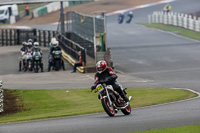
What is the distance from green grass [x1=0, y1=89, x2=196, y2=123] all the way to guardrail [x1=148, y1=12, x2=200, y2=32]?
2964 cm

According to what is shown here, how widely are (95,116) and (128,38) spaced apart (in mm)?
33987

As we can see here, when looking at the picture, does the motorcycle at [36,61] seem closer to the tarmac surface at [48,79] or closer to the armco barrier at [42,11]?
the tarmac surface at [48,79]

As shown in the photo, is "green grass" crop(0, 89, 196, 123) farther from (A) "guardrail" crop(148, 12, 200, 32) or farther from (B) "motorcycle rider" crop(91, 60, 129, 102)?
(A) "guardrail" crop(148, 12, 200, 32)

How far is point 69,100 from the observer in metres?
20.1

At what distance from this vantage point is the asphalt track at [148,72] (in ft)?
41.2

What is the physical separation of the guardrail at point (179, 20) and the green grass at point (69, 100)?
97.2ft

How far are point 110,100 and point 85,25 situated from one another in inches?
958

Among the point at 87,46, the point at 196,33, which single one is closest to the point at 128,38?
the point at 196,33

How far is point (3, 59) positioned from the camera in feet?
131

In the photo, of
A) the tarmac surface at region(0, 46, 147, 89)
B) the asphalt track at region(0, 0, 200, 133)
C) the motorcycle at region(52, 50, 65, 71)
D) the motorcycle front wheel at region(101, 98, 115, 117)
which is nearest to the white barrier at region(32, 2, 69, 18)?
the asphalt track at region(0, 0, 200, 133)

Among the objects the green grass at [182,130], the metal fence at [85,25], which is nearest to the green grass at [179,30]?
the metal fence at [85,25]

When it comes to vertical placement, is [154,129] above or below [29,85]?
above

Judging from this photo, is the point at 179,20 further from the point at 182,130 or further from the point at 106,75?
the point at 182,130

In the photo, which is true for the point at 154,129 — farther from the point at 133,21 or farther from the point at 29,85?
the point at 133,21
